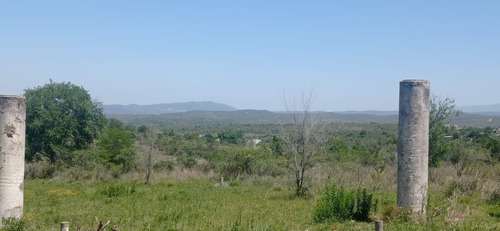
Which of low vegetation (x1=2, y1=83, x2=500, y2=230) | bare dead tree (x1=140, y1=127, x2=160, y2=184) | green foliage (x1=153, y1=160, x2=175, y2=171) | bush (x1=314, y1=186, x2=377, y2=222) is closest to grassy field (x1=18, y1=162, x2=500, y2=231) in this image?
low vegetation (x1=2, y1=83, x2=500, y2=230)

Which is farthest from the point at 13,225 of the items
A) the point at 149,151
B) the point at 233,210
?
the point at 149,151

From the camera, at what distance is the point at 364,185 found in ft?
67.6

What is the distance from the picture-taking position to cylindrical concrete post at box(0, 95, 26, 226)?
9734mm

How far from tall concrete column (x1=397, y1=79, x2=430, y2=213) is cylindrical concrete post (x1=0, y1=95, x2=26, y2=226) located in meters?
8.79

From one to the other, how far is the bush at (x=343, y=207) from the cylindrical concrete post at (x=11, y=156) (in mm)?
7063

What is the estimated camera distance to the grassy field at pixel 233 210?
1062 centimetres

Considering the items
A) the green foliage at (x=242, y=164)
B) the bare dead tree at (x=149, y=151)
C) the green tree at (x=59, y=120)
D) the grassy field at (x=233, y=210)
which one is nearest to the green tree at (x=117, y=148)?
the green tree at (x=59, y=120)

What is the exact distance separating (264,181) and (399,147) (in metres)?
15.1

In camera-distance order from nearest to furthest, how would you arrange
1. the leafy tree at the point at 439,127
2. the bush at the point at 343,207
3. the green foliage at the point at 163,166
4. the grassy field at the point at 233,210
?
the grassy field at the point at 233,210 < the bush at the point at 343,207 < the leafy tree at the point at 439,127 < the green foliage at the point at 163,166

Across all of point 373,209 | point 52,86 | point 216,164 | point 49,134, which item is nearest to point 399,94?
point 373,209

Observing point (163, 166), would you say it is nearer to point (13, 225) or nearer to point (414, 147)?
point (13, 225)

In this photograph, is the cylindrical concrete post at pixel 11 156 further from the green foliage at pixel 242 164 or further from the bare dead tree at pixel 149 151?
the green foliage at pixel 242 164

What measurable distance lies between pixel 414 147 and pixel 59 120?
27437 mm

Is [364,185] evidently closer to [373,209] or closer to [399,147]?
[373,209]
